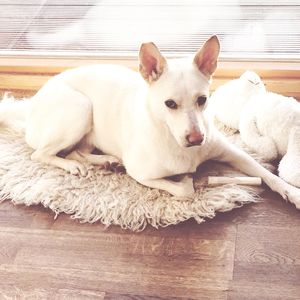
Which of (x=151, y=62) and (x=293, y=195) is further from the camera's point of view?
(x=293, y=195)

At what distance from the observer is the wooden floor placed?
1.53m

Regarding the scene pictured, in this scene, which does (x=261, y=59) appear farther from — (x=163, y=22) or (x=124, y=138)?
(x=124, y=138)

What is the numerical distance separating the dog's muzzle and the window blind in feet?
2.58

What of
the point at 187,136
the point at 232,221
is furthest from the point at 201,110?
the point at 232,221

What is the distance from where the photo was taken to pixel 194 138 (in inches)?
62.5

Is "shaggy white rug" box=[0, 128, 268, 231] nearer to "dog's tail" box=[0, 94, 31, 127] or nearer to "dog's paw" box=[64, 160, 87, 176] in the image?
"dog's paw" box=[64, 160, 87, 176]

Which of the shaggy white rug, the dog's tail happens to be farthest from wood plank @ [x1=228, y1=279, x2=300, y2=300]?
the dog's tail

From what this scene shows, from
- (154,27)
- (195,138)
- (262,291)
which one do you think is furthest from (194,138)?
(154,27)

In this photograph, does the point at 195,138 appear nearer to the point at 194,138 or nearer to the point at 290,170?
the point at 194,138

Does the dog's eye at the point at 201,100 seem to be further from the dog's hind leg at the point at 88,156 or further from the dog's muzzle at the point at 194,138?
the dog's hind leg at the point at 88,156

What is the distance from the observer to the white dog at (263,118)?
184 cm

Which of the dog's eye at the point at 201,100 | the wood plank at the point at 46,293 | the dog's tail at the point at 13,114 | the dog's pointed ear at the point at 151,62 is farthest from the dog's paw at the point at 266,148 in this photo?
the dog's tail at the point at 13,114

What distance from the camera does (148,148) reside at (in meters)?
1.79

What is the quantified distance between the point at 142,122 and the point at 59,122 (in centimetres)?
33
